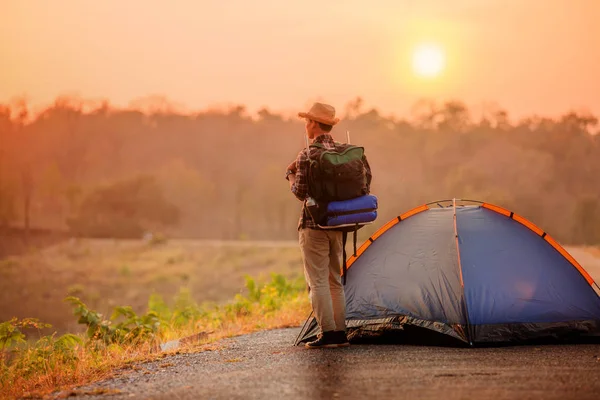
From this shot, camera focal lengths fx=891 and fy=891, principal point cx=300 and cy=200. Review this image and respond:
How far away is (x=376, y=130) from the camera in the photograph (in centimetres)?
6147

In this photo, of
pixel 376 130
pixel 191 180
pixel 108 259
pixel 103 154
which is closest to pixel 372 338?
pixel 108 259

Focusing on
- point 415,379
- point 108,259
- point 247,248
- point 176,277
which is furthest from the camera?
point 108,259

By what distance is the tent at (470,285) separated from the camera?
857 cm

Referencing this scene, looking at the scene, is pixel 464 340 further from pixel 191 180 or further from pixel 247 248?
pixel 191 180

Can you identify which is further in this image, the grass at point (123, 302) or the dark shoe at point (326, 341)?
the grass at point (123, 302)

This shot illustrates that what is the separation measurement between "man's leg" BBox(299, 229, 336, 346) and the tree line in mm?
42467

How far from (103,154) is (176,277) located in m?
35.5

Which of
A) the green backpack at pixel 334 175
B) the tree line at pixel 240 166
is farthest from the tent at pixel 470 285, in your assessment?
the tree line at pixel 240 166

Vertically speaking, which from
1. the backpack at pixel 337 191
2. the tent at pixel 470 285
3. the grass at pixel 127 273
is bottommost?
the grass at pixel 127 273

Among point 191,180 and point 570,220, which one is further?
point 191,180

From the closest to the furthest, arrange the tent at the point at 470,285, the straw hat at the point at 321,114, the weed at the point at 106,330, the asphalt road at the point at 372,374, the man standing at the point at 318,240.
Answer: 1. the asphalt road at the point at 372,374
2. the man standing at the point at 318,240
3. the straw hat at the point at 321,114
4. the tent at the point at 470,285
5. the weed at the point at 106,330

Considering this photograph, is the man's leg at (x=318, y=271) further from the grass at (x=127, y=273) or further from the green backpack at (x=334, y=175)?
the grass at (x=127, y=273)

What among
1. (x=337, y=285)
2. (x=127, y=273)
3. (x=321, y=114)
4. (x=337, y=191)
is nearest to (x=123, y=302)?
(x=127, y=273)

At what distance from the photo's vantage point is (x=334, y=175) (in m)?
8.03
